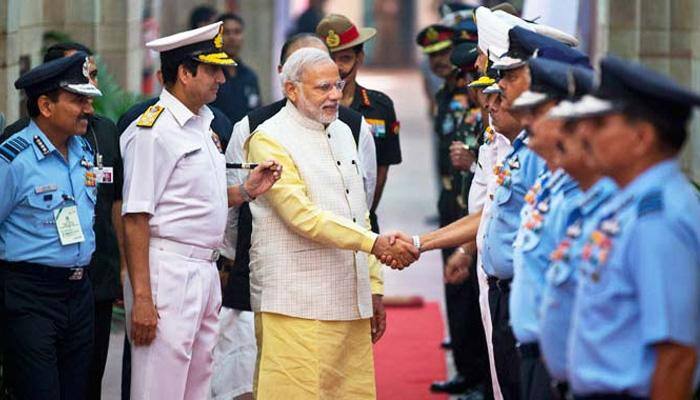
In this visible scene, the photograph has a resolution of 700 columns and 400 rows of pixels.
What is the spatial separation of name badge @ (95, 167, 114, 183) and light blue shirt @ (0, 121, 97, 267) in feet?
0.54

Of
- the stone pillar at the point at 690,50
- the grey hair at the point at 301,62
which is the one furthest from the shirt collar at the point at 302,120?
the stone pillar at the point at 690,50

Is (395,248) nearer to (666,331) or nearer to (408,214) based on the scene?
(666,331)

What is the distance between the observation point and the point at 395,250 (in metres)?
7.25

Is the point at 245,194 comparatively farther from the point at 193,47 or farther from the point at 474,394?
the point at 474,394

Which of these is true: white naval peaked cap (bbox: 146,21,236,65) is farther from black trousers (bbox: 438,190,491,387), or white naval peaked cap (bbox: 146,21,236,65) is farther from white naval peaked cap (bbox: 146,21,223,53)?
black trousers (bbox: 438,190,491,387)

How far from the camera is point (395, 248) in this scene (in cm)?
725

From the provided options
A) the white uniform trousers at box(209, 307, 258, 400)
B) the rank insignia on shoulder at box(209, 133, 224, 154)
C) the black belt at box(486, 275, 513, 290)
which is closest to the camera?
the black belt at box(486, 275, 513, 290)

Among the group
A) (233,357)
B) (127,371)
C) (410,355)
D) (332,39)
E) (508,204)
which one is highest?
(332,39)

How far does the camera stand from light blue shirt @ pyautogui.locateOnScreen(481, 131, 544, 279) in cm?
640

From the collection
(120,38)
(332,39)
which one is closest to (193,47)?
(332,39)

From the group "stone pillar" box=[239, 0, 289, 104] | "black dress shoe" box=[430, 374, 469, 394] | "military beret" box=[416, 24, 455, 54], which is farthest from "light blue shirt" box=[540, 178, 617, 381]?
"stone pillar" box=[239, 0, 289, 104]

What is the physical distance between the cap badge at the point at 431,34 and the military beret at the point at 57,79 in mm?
4192

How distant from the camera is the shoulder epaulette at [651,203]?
14.9ft

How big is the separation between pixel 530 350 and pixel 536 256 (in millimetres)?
486
